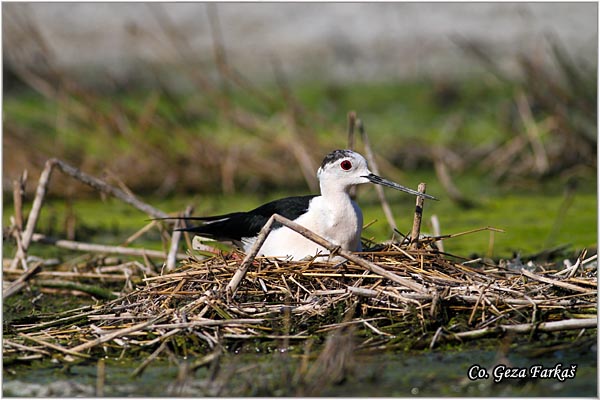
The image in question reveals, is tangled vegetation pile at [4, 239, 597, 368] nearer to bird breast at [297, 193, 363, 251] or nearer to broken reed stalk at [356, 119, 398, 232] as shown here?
bird breast at [297, 193, 363, 251]

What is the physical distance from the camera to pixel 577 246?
21.7 feet

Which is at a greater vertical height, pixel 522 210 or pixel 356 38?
pixel 356 38

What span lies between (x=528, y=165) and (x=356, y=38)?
5.50m

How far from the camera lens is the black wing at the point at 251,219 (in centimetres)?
515

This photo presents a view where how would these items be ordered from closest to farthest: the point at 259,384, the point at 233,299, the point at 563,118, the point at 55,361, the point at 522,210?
the point at 259,384, the point at 55,361, the point at 233,299, the point at 522,210, the point at 563,118

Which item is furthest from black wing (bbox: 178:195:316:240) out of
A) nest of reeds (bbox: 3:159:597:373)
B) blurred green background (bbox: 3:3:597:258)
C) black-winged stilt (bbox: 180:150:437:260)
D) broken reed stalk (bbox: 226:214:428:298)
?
blurred green background (bbox: 3:3:597:258)

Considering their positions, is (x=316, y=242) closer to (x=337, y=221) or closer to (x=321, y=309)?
(x=321, y=309)

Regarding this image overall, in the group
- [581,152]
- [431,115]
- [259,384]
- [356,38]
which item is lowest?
[259,384]

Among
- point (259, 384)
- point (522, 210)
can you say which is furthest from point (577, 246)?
point (259, 384)

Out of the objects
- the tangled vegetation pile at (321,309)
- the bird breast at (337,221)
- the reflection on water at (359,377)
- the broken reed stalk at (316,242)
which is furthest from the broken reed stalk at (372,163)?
the reflection on water at (359,377)

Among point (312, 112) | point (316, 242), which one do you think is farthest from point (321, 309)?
point (312, 112)

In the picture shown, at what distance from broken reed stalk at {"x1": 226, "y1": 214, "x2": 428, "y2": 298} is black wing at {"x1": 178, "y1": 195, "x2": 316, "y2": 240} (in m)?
0.62

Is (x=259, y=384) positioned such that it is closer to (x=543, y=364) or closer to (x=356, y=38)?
(x=543, y=364)

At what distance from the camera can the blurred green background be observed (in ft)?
26.9
